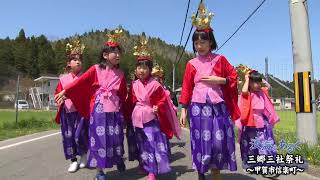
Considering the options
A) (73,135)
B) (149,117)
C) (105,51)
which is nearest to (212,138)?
(149,117)

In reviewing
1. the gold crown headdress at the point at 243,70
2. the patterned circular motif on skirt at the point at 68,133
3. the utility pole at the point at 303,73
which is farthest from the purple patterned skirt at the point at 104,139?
the utility pole at the point at 303,73

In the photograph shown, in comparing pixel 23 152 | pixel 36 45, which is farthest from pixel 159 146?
pixel 36 45

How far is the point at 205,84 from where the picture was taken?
5.14 m

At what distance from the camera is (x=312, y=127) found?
776 cm

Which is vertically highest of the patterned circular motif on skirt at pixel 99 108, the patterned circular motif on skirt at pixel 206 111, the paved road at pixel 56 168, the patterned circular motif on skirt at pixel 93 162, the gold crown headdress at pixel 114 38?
the gold crown headdress at pixel 114 38

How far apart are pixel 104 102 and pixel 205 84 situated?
1.35 metres

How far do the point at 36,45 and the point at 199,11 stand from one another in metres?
108

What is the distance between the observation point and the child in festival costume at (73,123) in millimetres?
6754

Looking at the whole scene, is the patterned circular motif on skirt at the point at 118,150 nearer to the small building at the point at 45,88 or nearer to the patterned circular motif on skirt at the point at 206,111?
the patterned circular motif on skirt at the point at 206,111

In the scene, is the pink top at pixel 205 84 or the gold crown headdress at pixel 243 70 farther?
the gold crown headdress at pixel 243 70

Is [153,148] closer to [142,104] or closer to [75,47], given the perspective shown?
[142,104]

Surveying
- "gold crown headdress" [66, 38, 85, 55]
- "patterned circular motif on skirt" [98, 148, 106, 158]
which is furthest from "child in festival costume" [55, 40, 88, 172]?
"patterned circular motif on skirt" [98, 148, 106, 158]

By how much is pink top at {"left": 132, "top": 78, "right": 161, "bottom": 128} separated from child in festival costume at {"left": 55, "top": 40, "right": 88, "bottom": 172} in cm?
113

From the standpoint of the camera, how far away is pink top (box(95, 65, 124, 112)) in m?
5.70
